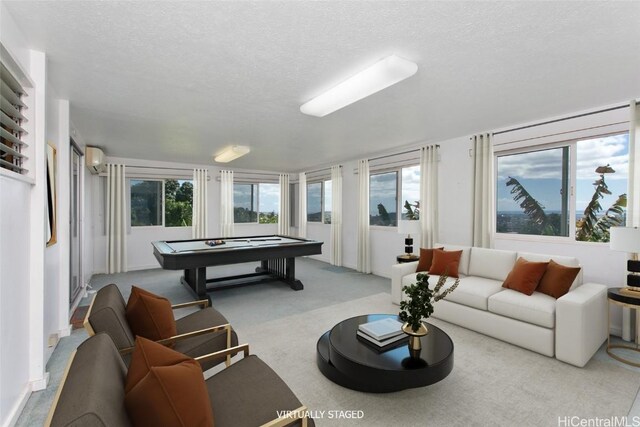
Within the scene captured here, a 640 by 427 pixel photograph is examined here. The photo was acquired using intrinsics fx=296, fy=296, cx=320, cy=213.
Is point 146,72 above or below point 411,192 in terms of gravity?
above

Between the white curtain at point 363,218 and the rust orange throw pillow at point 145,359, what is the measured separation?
200 inches

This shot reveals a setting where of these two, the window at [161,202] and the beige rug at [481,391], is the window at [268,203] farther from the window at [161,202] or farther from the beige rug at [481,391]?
the beige rug at [481,391]

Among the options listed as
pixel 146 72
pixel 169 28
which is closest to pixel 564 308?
pixel 169 28

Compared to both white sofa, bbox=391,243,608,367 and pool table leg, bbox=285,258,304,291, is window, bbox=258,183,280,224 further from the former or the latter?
white sofa, bbox=391,243,608,367

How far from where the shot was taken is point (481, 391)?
2.17m

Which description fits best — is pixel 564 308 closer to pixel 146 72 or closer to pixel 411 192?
pixel 411 192

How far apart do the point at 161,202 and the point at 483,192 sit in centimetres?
650

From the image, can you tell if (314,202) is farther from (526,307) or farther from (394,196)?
(526,307)

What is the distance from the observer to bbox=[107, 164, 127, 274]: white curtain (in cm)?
597

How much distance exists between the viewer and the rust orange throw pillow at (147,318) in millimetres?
1992

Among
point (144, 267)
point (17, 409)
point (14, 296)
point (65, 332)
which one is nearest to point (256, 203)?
point (144, 267)

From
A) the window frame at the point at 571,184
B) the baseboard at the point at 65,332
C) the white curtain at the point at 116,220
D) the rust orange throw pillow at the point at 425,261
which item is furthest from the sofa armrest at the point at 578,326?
the white curtain at the point at 116,220

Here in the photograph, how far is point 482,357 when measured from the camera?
8.71 feet

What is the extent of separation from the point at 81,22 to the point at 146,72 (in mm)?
629
